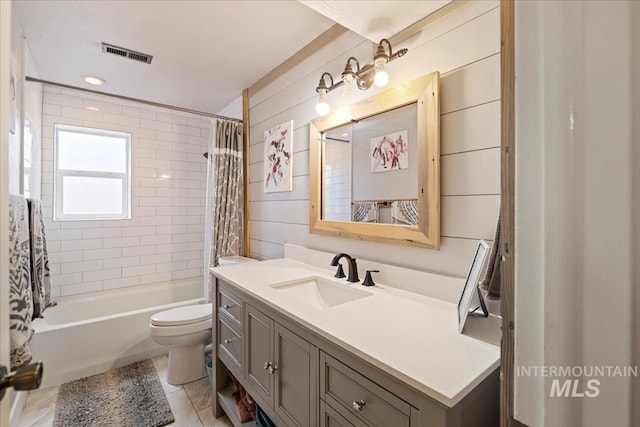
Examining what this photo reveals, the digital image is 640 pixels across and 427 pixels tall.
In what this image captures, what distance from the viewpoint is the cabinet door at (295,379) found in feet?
3.30

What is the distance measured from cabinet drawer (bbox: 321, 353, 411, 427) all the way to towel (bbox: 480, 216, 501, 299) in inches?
20.0

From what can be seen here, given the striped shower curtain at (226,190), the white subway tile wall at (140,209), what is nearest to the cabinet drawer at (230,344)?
the striped shower curtain at (226,190)

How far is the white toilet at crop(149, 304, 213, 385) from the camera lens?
200cm

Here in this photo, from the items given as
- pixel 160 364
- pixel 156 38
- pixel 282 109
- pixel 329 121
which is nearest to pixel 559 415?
pixel 329 121

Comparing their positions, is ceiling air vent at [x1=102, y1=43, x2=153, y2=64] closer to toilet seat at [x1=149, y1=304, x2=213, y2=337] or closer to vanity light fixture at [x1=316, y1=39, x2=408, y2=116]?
vanity light fixture at [x1=316, y1=39, x2=408, y2=116]

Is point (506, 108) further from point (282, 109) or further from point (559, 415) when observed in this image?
point (282, 109)

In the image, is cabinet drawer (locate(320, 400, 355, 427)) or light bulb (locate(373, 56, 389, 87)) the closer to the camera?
cabinet drawer (locate(320, 400, 355, 427))

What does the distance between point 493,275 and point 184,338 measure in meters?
2.01

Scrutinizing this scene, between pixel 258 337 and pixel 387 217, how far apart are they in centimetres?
85

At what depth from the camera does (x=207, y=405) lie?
1885 mm

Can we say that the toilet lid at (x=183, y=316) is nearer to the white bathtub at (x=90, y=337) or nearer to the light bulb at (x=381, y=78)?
the white bathtub at (x=90, y=337)

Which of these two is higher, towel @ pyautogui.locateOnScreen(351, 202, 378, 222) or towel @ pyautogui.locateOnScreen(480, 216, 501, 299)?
towel @ pyautogui.locateOnScreen(351, 202, 378, 222)

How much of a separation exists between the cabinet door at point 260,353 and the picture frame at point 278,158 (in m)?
1.06

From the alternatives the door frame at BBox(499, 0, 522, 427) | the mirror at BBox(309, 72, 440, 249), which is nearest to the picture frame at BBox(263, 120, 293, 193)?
the mirror at BBox(309, 72, 440, 249)
